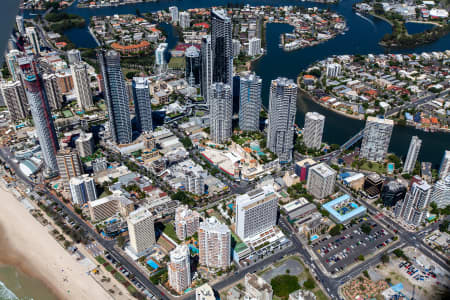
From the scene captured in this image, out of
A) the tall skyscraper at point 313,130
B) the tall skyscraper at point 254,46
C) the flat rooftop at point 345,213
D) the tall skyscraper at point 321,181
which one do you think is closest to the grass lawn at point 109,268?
the flat rooftop at point 345,213

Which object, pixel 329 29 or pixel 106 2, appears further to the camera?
pixel 106 2

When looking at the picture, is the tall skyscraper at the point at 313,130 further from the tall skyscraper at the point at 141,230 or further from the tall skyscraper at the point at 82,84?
the tall skyscraper at the point at 82,84

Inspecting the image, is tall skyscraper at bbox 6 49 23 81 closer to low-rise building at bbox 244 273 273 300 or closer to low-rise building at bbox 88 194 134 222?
low-rise building at bbox 88 194 134 222

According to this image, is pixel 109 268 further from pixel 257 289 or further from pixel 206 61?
pixel 206 61

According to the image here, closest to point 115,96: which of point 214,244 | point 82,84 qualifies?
point 82,84

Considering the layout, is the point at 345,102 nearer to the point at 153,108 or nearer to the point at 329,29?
the point at 153,108

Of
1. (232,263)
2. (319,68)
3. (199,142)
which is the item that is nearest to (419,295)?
(232,263)
